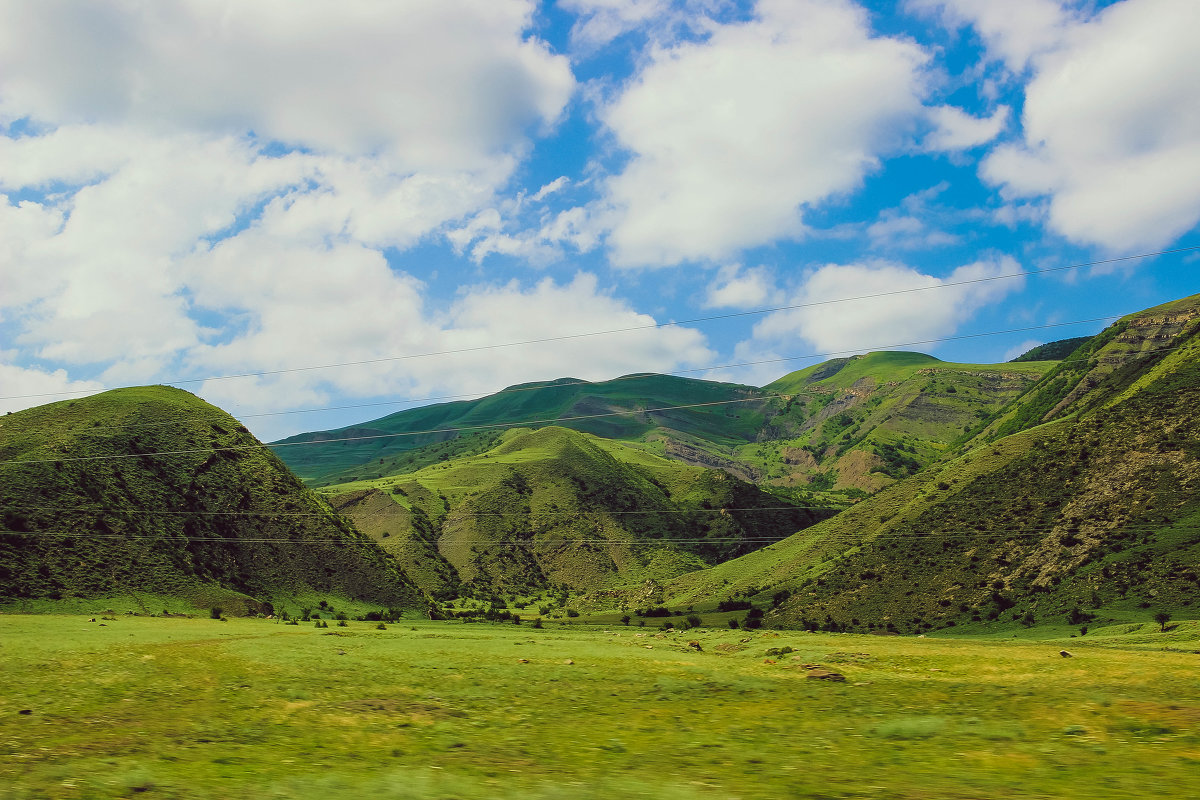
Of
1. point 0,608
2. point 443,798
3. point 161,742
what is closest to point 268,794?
point 443,798

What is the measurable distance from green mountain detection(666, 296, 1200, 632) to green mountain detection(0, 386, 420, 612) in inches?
2813

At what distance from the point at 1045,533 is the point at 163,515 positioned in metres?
124

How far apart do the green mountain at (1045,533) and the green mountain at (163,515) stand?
234ft

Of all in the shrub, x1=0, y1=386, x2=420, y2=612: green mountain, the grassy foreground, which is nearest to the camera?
the grassy foreground

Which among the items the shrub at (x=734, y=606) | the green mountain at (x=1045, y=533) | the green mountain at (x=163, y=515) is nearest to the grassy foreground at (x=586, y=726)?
the green mountain at (x=1045, y=533)

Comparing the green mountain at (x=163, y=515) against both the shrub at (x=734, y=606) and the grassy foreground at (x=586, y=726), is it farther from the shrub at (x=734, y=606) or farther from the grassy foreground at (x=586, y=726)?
the grassy foreground at (x=586, y=726)

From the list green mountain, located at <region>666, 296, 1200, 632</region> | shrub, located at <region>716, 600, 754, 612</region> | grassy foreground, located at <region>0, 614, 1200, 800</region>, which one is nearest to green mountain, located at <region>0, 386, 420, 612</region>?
shrub, located at <region>716, 600, 754, 612</region>

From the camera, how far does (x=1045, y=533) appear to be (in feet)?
310

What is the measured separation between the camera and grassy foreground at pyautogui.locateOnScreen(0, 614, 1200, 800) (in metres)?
14.0

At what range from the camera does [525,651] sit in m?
41.8

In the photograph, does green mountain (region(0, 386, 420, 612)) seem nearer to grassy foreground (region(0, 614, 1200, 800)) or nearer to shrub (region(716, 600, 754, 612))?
shrub (region(716, 600, 754, 612))

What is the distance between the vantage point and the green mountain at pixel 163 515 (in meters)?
87.1

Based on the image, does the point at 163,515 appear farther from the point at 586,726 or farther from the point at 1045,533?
the point at 1045,533

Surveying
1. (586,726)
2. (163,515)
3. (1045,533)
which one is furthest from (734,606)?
(586,726)
